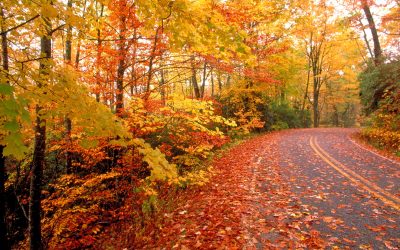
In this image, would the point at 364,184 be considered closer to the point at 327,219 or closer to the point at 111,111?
the point at 327,219

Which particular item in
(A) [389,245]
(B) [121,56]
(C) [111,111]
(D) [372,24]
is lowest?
(A) [389,245]

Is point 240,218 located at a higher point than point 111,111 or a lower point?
lower

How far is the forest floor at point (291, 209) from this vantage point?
15.4 feet

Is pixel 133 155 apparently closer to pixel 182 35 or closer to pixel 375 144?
pixel 182 35

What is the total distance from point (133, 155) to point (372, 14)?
19.2m

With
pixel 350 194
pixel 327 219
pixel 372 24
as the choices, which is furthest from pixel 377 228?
pixel 372 24

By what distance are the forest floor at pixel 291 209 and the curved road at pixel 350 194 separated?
0.05ft

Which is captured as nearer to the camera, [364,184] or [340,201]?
[340,201]

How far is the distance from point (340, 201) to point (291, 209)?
1362 millimetres

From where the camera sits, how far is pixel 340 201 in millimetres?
6285

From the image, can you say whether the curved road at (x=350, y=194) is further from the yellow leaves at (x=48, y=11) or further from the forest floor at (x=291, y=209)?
the yellow leaves at (x=48, y=11)

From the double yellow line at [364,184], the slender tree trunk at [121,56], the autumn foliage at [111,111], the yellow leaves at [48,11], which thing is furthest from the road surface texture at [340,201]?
the slender tree trunk at [121,56]

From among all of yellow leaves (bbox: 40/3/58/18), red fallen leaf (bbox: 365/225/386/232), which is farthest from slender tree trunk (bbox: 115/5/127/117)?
red fallen leaf (bbox: 365/225/386/232)

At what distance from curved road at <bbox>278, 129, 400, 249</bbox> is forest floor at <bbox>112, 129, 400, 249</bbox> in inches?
0.6
